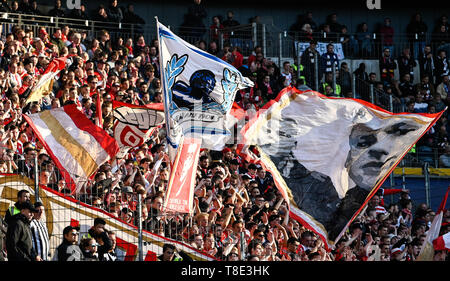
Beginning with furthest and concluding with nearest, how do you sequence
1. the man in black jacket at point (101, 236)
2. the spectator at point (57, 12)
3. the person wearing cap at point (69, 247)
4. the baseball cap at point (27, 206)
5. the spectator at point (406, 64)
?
the spectator at point (406, 64) → the spectator at point (57, 12) → the man in black jacket at point (101, 236) → the baseball cap at point (27, 206) → the person wearing cap at point (69, 247)

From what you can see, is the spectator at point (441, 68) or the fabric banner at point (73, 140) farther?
the spectator at point (441, 68)

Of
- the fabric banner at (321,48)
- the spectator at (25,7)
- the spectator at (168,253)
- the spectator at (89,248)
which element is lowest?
the spectator at (168,253)

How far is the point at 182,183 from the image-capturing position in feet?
55.6

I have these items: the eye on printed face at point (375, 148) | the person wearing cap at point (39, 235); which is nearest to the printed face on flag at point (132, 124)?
the eye on printed face at point (375, 148)

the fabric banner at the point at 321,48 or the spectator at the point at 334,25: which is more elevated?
the spectator at the point at 334,25

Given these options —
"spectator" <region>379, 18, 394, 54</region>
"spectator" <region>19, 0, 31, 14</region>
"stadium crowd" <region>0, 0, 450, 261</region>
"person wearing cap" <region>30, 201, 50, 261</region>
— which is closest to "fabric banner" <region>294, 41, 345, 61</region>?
"stadium crowd" <region>0, 0, 450, 261</region>

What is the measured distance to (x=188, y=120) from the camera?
61.4 ft

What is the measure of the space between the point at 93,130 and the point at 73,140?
0.45 m

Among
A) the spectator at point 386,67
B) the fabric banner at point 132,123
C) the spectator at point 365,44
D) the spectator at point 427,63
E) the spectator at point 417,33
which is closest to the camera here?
the fabric banner at point 132,123

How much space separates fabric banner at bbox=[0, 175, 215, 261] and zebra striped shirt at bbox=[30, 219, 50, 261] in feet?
1.19

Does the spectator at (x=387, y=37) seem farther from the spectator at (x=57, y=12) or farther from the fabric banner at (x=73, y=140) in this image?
the fabric banner at (x=73, y=140)

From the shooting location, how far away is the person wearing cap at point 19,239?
1427cm

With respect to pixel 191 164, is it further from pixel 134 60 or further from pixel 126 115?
pixel 134 60

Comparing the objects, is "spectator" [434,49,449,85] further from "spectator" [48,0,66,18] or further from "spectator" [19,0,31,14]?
"spectator" [19,0,31,14]
